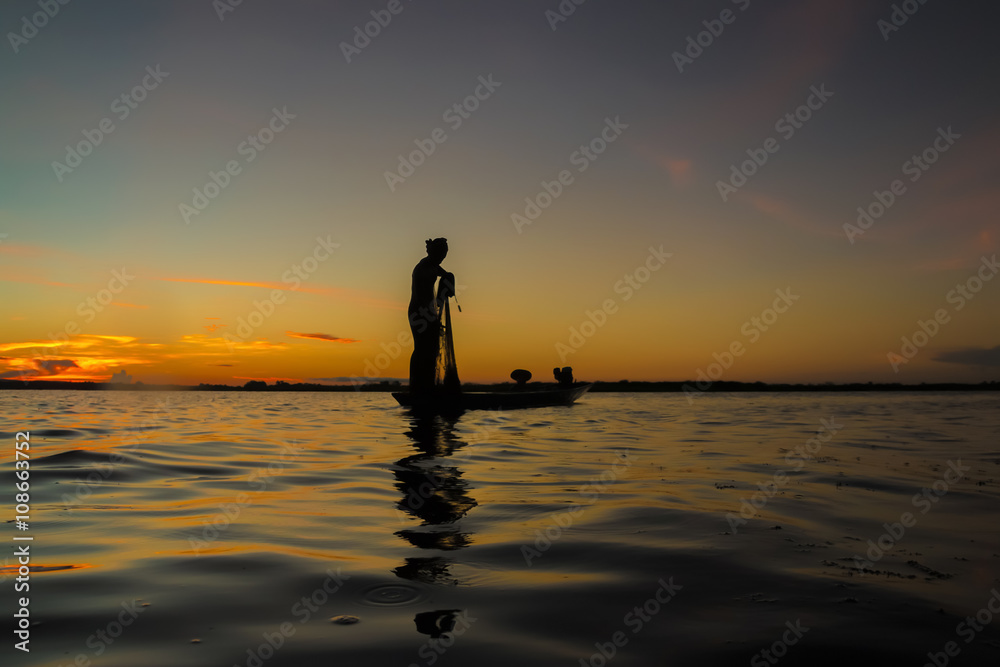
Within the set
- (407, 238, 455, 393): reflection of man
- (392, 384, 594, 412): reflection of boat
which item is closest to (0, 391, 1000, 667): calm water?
(407, 238, 455, 393): reflection of man

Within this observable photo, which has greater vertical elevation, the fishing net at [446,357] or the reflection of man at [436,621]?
the fishing net at [446,357]

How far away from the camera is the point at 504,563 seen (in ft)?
16.2

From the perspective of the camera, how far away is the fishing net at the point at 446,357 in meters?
24.3

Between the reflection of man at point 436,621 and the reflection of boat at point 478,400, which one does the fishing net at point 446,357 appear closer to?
the reflection of boat at point 478,400

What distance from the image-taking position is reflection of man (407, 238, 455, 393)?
24.1 m

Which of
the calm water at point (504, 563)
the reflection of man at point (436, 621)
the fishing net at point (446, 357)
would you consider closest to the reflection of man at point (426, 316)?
the fishing net at point (446, 357)

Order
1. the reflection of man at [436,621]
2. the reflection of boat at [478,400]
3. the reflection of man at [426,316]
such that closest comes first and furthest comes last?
the reflection of man at [436,621], the reflection of man at [426,316], the reflection of boat at [478,400]

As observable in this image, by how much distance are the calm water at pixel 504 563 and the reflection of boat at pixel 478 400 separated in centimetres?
1393

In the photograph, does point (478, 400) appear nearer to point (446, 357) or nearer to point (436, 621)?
point (446, 357)

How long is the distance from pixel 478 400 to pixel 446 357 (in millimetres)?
3202

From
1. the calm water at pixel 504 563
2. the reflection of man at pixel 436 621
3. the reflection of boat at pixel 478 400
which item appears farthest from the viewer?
the reflection of boat at pixel 478 400

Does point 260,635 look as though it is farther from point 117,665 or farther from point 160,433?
point 160,433

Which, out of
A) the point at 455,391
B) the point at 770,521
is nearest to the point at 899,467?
the point at 770,521

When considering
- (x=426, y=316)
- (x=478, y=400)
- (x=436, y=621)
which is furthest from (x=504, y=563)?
(x=478, y=400)
